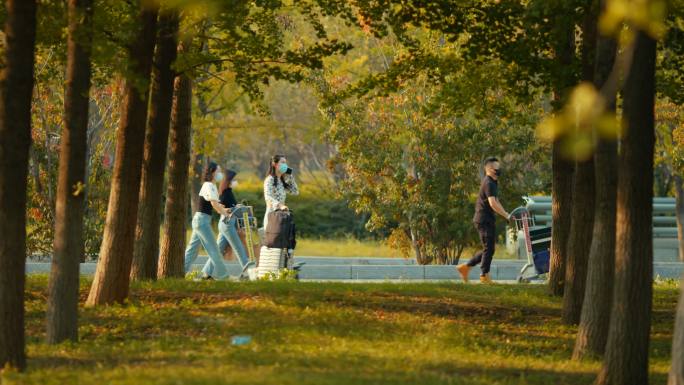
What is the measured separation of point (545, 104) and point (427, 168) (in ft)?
31.5

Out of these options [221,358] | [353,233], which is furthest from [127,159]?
[353,233]

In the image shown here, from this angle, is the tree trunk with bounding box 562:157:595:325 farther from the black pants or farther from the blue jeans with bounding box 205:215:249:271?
the blue jeans with bounding box 205:215:249:271

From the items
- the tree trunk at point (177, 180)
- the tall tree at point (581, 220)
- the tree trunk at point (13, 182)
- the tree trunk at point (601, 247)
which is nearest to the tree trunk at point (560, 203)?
the tall tree at point (581, 220)

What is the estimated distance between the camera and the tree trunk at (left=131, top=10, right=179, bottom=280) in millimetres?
16172

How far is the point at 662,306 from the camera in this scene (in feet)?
56.9

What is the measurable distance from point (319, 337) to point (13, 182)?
11.1 feet

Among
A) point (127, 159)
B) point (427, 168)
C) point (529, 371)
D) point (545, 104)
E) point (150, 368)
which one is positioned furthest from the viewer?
point (545, 104)

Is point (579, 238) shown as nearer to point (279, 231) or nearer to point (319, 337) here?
point (319, 337)

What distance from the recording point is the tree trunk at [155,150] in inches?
637

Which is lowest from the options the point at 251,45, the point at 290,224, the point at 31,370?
the point at 31,370

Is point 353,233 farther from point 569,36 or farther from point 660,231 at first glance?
point 569,36

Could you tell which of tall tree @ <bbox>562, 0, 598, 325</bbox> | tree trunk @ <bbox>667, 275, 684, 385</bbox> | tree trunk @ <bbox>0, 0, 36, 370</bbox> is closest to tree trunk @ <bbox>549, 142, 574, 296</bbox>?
tall tree @ <bbox>562, 0, 598, 325</bbox>

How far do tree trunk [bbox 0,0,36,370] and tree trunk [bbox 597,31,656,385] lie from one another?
4542 mm

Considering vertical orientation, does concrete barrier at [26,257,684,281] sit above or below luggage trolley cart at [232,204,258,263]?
below
